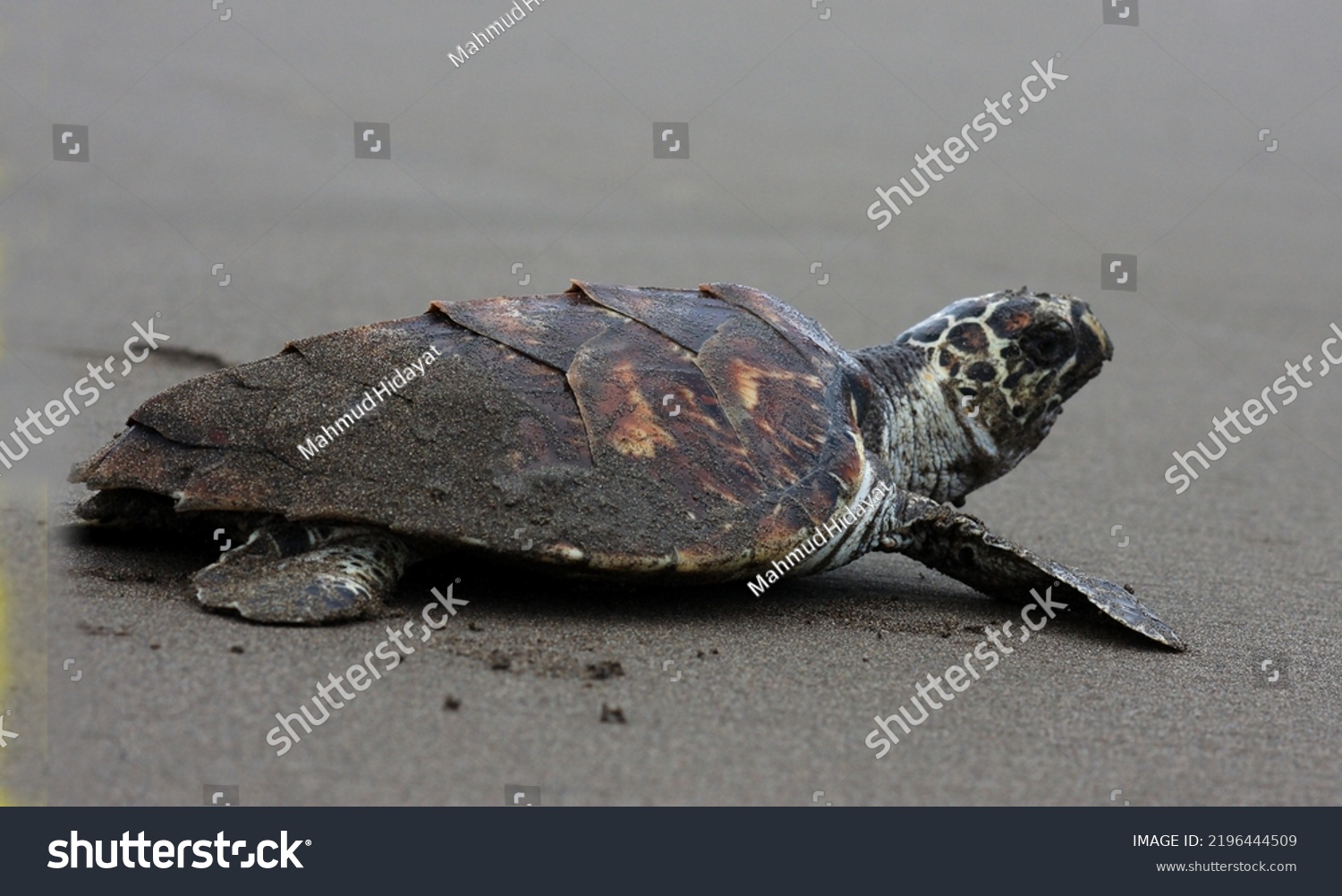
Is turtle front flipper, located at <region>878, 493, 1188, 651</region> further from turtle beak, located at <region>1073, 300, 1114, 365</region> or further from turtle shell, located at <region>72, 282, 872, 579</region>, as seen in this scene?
turtle beak, located at <region>1073, 300, 1114, 365</region>

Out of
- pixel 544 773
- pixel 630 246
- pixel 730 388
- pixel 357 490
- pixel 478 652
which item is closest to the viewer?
pixel 544 773

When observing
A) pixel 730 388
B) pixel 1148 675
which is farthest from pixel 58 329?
pixel 1148 675

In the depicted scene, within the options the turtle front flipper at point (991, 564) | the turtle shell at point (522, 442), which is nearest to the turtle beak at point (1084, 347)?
the turtle front flipper at point (991, 564)

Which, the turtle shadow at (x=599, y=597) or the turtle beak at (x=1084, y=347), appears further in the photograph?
the turtle beak at (x=1084, y=347)

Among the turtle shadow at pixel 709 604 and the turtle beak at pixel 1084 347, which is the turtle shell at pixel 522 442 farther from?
the turtle beak at pixel 1084 347

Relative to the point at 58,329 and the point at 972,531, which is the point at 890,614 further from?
the point at 58,329

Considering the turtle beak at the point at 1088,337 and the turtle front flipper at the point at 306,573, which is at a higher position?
the turtle beak at the point at 1088,337

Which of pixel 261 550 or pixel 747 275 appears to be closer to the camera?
pixel 261 550
